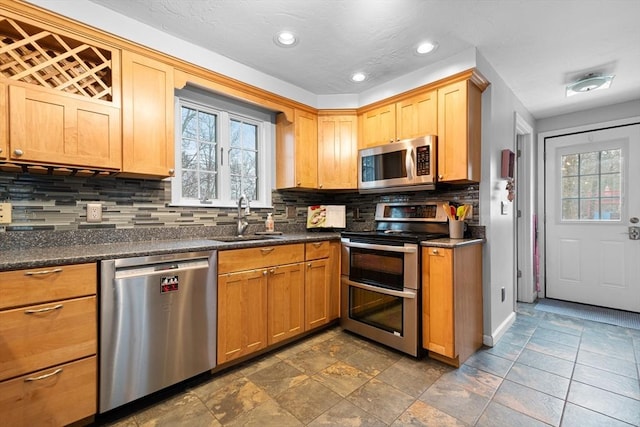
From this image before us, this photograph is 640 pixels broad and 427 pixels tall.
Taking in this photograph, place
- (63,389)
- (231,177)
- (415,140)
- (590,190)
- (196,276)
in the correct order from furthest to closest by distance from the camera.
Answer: (590,190) → (231,177) → (415,140) → (196,276) → (63,389)

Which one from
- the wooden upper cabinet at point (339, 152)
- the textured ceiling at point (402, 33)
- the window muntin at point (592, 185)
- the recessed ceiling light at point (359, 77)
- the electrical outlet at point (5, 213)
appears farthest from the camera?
the window muntin at point (592, 185)

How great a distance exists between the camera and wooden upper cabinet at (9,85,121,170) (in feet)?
5.14

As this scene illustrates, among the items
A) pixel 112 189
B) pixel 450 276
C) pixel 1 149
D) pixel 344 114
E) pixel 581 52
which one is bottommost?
pixel 450 276

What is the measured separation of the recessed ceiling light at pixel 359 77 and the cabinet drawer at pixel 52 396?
2806mm

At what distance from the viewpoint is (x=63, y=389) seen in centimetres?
142

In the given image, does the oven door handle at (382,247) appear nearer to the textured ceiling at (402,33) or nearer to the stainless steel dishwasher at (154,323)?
the stainless steel dishwasher at (154,323)

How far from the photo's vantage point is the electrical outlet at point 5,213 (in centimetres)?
167

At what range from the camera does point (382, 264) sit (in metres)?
2.45

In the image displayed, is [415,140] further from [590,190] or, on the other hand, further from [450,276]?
[590,190]

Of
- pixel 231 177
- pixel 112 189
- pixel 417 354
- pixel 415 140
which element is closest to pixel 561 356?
pixel 417 354

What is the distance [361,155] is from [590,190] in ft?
9.31

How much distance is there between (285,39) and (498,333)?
303 cm

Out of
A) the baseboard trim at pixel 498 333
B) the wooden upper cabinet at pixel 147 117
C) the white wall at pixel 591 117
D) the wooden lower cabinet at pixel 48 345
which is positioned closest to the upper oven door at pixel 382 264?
the baseboard trim at pixel 498 333

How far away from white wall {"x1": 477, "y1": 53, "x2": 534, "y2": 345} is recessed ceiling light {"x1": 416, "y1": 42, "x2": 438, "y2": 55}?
1.28 ft
